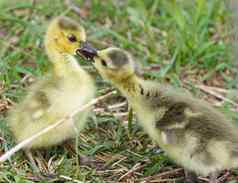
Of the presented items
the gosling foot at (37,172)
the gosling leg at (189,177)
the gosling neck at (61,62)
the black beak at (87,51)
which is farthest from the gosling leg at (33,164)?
the gosling leg at (189,177)

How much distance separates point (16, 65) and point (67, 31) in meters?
0.81

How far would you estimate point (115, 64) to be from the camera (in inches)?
143

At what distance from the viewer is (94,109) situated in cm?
429

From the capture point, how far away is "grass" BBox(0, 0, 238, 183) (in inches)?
151

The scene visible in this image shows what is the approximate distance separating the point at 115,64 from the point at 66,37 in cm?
28

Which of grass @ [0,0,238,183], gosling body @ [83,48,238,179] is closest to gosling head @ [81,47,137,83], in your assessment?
gosling body @ [83,48,238,179]

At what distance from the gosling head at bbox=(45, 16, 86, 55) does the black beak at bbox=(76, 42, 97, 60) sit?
0.02 metres

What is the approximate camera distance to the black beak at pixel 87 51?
3744mm

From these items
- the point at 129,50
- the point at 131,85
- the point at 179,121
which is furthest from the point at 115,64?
the point at 129,50

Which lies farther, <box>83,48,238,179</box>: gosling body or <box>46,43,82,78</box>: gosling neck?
<box>46,43,82,78</box>: gosling neck

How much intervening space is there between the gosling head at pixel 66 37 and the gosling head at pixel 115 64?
13 centimetres

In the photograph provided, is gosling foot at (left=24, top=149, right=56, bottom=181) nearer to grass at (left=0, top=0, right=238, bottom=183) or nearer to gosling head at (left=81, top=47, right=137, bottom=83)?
grass at (left=0, top=0, right=238, bottom=183)

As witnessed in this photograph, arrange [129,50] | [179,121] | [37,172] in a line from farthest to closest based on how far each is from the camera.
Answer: [129,50], [37,172], [179,121]

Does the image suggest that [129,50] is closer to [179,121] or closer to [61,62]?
[61,62]
